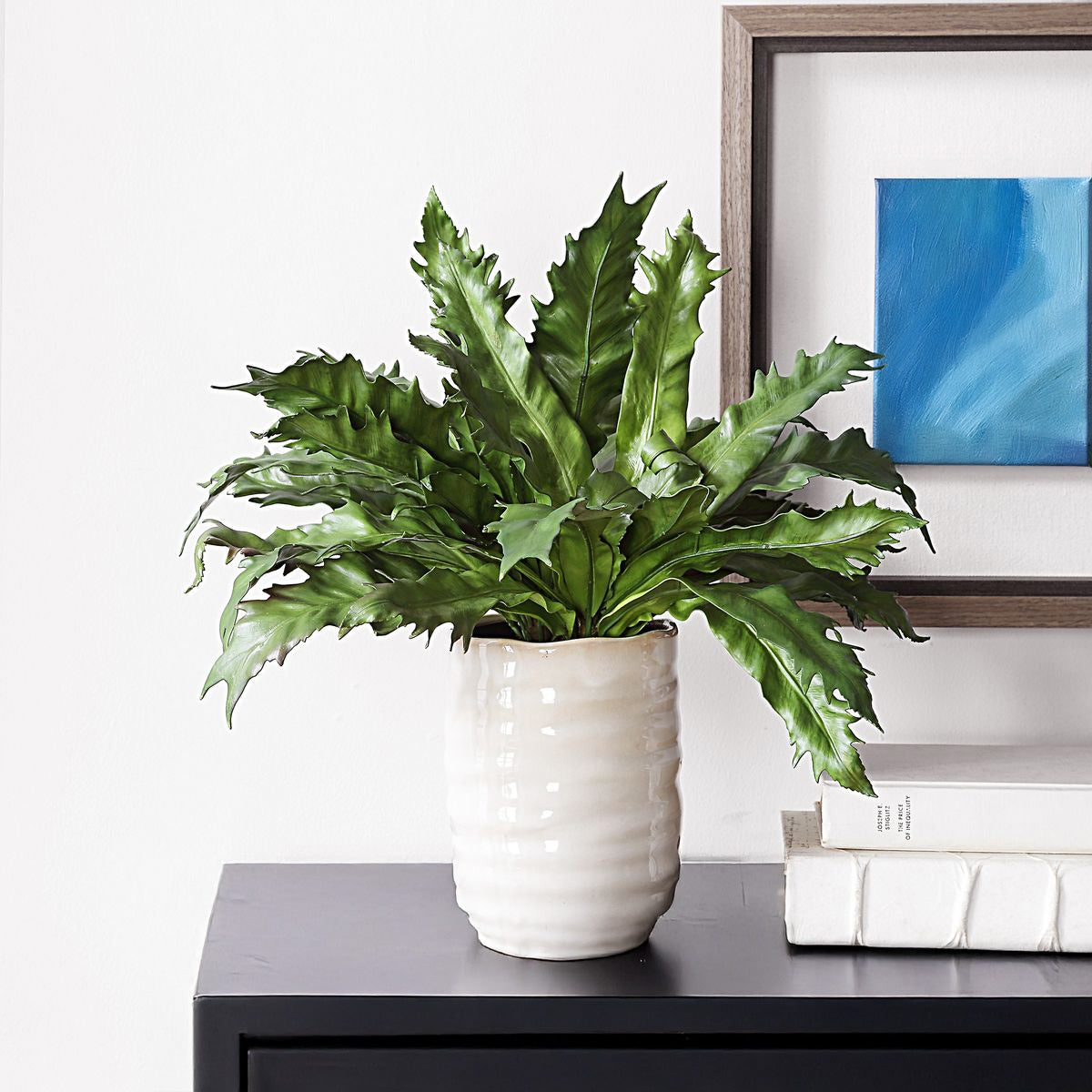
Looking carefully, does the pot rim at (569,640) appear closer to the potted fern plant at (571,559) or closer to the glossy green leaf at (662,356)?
the potted fern plant at (571,559)

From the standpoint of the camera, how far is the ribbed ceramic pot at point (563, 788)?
80 cm

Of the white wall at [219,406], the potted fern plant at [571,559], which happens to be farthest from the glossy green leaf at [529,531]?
the white wall at [219,406]

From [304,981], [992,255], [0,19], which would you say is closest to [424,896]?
[304,981]

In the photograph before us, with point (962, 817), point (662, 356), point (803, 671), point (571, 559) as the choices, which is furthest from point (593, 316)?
point (962, 817)

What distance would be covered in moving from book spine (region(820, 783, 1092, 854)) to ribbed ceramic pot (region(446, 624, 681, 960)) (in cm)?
13

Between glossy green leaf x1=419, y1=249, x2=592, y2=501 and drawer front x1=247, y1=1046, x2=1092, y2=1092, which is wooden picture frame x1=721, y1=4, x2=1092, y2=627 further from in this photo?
drawer front x1=247, y1=1046, x2=1092, y2=1092

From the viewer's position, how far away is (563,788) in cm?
80

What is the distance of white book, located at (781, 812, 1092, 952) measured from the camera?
0.81 meters

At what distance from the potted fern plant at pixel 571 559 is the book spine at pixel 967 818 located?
0.20ft

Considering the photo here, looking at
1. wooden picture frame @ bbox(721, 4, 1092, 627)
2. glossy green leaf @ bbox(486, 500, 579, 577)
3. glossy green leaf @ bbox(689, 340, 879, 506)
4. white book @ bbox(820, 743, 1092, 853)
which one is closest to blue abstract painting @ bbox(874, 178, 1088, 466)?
wooden picture frame @ bbox(721, 4, 1092, 627)

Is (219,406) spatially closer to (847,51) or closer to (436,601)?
(436,601)

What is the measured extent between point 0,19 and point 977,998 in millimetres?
1055

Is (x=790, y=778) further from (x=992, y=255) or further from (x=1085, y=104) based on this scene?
(x=1085, y=104)

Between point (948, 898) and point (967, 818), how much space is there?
2.1 inches
